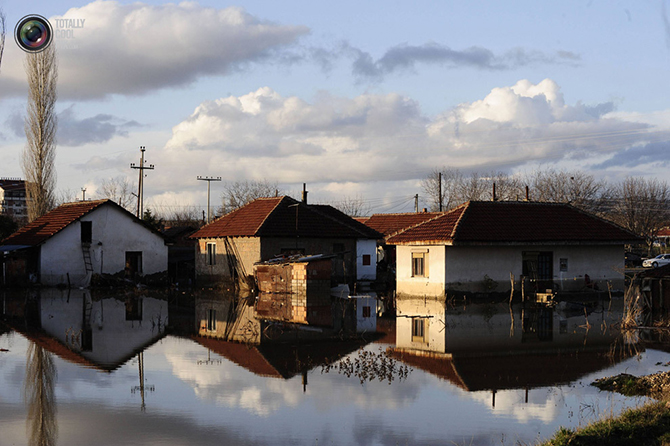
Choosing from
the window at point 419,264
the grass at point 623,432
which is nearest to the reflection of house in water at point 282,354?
the grass at point 623,432

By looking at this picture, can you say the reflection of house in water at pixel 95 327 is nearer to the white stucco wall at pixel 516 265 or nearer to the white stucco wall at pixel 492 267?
the white stucco wall at pixel 492 267

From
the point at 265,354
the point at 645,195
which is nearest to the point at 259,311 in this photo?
the point at 265,354

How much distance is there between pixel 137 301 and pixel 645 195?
213 feet

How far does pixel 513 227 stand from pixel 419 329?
517 inches

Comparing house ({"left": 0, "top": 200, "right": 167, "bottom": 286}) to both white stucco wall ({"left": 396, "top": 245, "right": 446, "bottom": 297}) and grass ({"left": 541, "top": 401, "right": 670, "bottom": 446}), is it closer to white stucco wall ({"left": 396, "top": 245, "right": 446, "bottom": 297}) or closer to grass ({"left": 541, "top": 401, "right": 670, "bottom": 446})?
A: white stucco wall ({"left": 396, "top": 245, "right": 446, "bottom": 297})

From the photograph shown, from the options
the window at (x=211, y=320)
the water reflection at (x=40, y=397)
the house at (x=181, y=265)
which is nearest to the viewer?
the water reflection at (x=40, y=397)

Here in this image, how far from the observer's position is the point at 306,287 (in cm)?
3241

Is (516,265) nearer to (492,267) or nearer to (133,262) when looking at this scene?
(492,267)

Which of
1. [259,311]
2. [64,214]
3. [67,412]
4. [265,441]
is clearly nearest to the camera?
[265,441]

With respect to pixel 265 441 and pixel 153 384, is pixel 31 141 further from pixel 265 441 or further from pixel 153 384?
pixel 265 441

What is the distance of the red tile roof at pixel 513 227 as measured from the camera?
3116 centimetres

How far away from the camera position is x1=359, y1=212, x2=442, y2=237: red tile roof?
53.3 metres

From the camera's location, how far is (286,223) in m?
40.4

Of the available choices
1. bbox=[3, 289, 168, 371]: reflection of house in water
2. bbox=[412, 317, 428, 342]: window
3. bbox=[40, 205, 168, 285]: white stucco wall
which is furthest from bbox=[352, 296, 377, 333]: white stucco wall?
bbox=[40, 205, 168, 285]: white stucco wall
